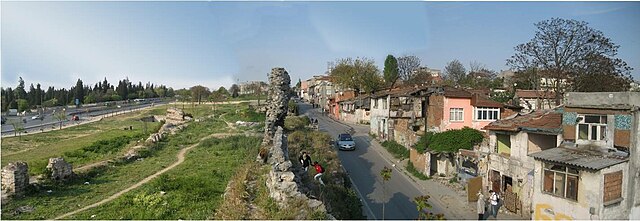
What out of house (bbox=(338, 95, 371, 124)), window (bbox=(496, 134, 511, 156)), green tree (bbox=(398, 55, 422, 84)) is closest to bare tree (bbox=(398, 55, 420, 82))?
green tree (bbox=(398, 55, 422, 84))

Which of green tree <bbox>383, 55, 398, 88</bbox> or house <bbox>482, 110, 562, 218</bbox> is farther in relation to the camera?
green tree <bbox>383, 55, 398, 88</bbox>

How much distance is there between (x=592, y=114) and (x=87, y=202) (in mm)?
20110

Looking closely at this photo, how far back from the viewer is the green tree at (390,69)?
70625mm

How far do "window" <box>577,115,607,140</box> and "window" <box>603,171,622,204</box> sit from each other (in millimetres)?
1707

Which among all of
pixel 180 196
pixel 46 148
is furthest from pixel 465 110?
pixel 46 148

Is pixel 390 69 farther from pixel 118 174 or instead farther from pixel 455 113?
pixel 118 174

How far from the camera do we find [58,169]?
16609mm

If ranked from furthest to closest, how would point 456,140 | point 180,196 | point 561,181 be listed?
point 456,140
point 561,181
point 180,196

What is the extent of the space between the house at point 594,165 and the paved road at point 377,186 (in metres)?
4.92

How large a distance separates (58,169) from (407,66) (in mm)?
66518

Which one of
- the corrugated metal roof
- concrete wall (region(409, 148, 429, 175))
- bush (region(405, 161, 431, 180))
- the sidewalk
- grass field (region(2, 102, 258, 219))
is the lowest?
the sidewalk

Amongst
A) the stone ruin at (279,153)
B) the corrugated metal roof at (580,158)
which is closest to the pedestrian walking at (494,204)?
the corrugated metal roof at (580,158)

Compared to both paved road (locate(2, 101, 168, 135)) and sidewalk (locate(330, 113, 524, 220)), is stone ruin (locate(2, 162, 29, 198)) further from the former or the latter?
paved road (locate(2, 101, 168, 135))

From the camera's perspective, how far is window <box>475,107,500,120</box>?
31922 mm
